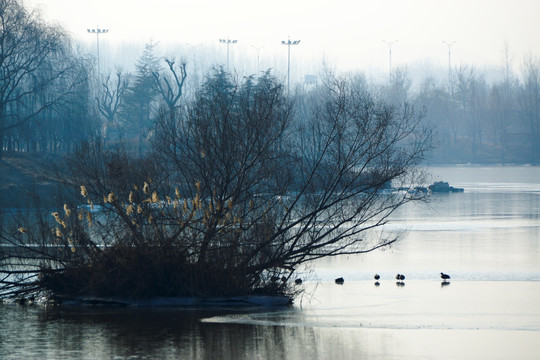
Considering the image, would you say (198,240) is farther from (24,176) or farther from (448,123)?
(448,123)

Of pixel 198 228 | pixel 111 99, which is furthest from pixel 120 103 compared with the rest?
pixel 198 228

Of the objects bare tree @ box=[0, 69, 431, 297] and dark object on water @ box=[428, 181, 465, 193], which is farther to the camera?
dark object on water @ box=[428, 181, 465, 193]

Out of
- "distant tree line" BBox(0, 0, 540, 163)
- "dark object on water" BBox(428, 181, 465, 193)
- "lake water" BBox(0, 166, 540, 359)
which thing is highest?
"distant tree line" BBox(0, 0, 540, 163)

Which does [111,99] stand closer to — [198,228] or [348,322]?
[198,228]

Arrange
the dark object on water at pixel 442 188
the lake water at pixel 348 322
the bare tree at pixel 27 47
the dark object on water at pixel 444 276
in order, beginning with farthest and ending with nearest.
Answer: the dark object on water at pixel 442 188 < the bare tree at pixel 27 47 < the dark object on water at pixel 444 276 < the lake water at pixel 348 322

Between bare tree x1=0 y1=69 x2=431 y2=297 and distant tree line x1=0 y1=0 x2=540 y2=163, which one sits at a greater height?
distant tree line x1=0 y1=0 x2=540 y2=163

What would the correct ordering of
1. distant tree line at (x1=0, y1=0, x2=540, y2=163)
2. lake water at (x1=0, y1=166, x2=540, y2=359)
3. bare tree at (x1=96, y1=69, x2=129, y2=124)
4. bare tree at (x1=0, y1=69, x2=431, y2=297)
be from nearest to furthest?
lake water at (x1=0, y1=166, x2=540, y2=359), bare tree at (x1=0, y1=69, x2=431, y2=297), distant tree line at (x1=0, y1=0, x2=540, y2=163), bare tree at (x1=96, y1=69, x2=129, y2=124)

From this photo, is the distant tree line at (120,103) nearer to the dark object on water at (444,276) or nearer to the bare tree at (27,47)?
the bare tree at (27,47)

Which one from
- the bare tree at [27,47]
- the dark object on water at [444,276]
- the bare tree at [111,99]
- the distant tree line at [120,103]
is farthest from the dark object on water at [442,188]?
the dark object on water at [444,276]

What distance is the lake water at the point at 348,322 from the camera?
14.4m

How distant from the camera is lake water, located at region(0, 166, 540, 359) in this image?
566 inches

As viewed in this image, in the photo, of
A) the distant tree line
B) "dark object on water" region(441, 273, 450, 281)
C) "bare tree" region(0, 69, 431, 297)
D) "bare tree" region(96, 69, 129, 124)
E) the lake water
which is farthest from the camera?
"bare tree" region(96, 69, 129, 124)

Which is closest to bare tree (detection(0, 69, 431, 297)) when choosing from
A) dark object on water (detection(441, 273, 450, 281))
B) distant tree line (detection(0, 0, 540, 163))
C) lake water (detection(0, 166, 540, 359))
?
lake water (detection(0, 166, 540, 359))

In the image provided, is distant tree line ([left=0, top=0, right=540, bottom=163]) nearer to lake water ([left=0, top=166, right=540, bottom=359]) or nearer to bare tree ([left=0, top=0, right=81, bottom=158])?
bare tree ([left=0, top=0, right=81, bottom=158])
